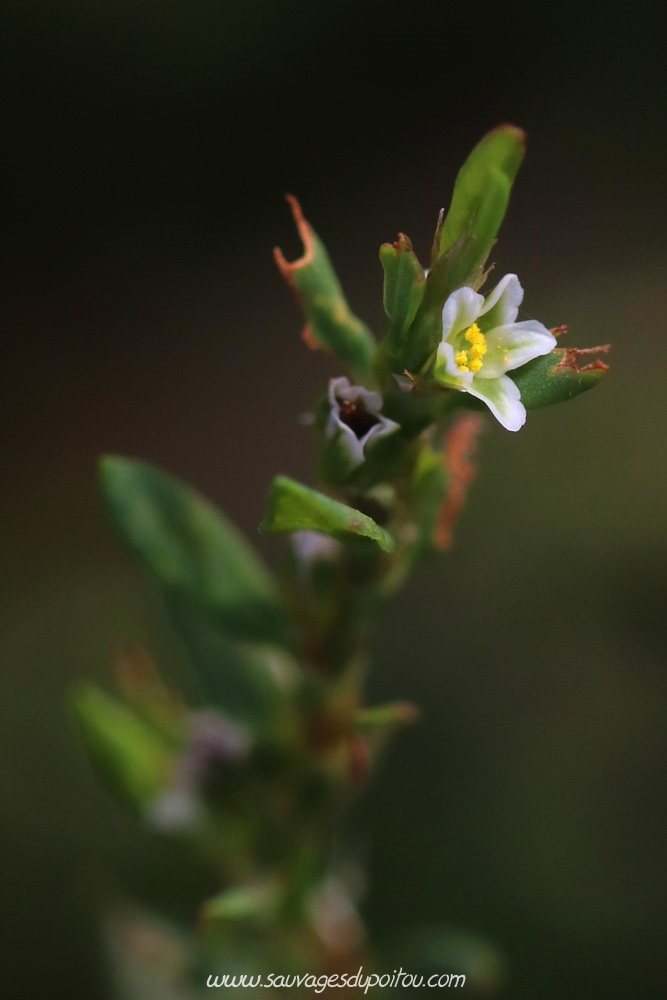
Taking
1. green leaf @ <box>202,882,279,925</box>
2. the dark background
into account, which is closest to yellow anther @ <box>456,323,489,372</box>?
green leaf @ <box>202,882,279,925</box>

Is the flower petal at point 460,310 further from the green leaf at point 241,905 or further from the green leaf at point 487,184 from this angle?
the green leaf at point 241,905

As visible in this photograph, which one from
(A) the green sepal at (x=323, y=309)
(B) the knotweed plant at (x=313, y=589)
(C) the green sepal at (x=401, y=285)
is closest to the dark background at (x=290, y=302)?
(B) the knotweed plant at (x=313, y=589)

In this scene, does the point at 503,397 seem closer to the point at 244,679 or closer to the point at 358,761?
the point at 358,761

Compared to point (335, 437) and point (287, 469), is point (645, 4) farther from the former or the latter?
point (335, 437)

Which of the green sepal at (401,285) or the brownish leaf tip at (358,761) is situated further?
the brownish leaf tip at (358,761)

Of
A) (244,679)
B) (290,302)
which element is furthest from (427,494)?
(290,302)

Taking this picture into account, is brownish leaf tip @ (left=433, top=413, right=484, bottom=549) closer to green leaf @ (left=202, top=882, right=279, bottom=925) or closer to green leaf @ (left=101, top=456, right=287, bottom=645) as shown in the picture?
green leaf @ (left=101, top=456, right=287, bottom=645)
